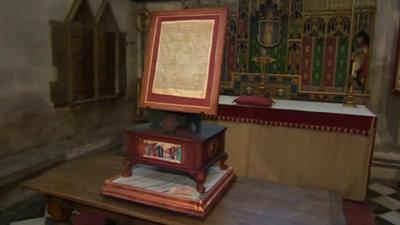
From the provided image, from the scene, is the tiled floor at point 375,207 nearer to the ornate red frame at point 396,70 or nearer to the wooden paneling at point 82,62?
the ornate red frame at point 396,70

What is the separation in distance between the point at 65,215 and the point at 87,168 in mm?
322

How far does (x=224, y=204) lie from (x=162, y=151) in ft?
1.26

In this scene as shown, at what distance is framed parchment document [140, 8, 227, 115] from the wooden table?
47 centimetres

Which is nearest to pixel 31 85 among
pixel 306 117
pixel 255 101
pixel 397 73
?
pixel 255 101

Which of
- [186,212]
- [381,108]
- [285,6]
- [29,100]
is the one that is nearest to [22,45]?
[29,100]

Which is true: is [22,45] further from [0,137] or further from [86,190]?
[86,190]

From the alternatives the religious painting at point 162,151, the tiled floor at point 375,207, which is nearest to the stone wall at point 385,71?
the tiled floor at point 375,207

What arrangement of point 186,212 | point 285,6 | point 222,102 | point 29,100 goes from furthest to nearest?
1. point 285,6
2. point 222,102
3. point 29,100
4. point 186,212

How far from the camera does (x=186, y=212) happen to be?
1399mm

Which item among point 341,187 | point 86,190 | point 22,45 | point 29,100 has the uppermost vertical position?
point 22,45

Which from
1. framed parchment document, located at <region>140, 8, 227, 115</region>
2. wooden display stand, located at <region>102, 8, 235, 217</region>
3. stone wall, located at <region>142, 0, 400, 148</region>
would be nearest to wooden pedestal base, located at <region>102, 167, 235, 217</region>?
wooden display stand, located at <region>102, 8, 235, 217</region>

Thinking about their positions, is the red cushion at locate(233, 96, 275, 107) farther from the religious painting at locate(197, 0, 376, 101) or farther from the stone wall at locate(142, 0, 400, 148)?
the stone wall at locate(142, 0, 400, 148)

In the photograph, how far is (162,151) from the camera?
153 cm

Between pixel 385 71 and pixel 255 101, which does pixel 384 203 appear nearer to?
pixel 255 101
